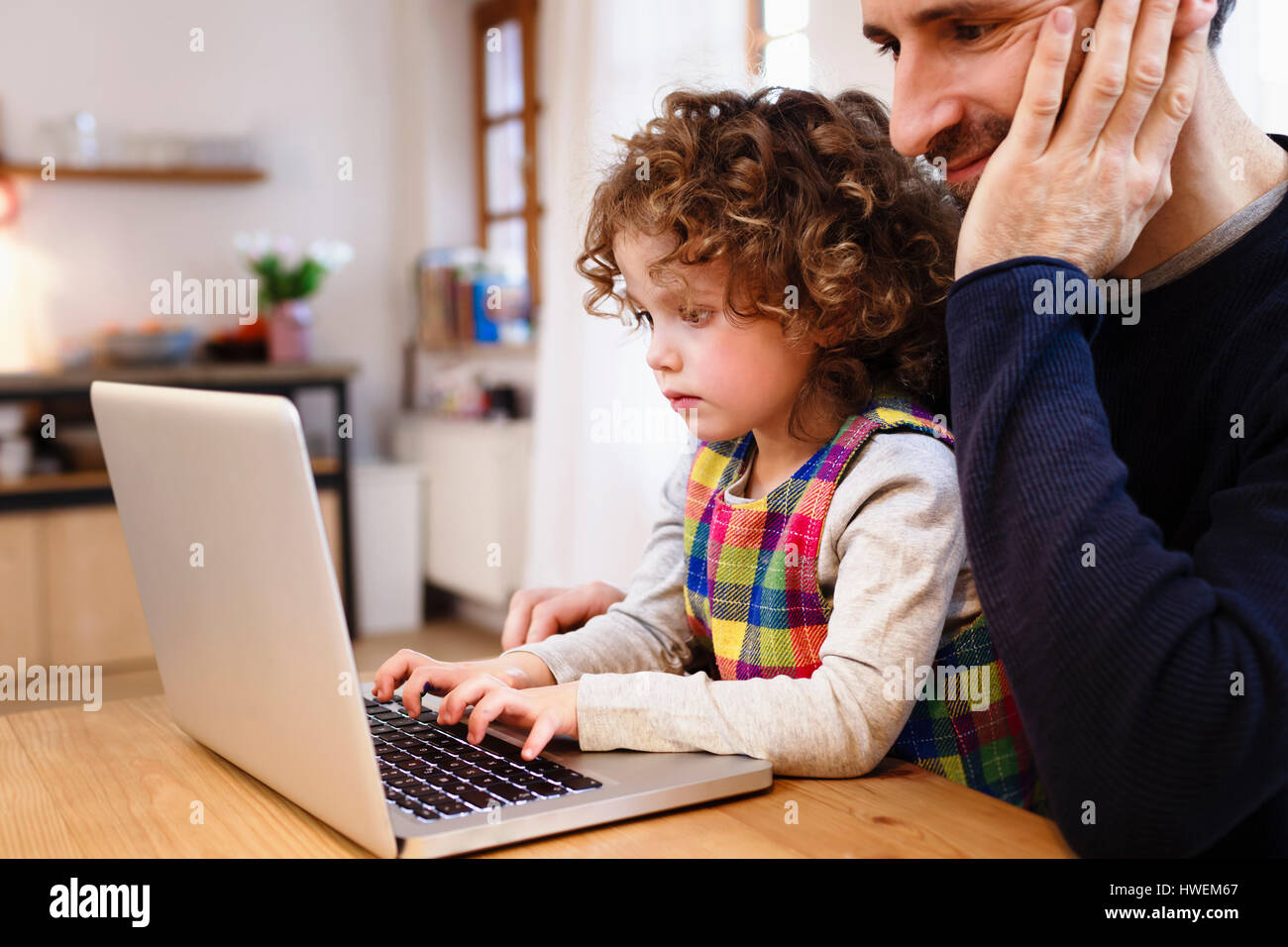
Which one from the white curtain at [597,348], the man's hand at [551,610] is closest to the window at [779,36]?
the white curtain at [597,348]

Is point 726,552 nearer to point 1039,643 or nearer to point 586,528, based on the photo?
point 1039,643

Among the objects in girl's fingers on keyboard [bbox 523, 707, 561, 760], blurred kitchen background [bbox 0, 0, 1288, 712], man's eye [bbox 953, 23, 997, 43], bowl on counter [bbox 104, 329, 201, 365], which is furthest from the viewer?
bowl on counter [bbox 104, 329, 201, 365]

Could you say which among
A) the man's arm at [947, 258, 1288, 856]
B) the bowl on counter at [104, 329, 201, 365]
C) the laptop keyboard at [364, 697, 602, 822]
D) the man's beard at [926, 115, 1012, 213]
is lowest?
the laptop keyboard at [364, 697, 602, 822]

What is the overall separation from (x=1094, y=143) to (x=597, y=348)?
2287 millimetres

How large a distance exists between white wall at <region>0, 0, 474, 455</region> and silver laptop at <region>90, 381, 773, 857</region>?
3651 mm

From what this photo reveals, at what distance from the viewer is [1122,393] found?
0.96m

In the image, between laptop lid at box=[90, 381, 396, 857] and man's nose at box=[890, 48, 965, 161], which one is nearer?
laptop lid at box=[90, 381, 396, 857]

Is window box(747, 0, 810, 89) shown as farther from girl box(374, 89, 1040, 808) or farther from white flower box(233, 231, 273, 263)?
white flower box(233, 231, 273, 263)

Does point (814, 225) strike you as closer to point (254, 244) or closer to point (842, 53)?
point (842, 53)

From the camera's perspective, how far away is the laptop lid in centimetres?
64

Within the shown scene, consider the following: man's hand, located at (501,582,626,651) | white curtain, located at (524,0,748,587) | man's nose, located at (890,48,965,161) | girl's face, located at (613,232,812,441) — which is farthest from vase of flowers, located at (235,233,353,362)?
man's nose, located at (890,48,965,161)

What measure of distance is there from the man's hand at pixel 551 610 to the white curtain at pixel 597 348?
1650mm
